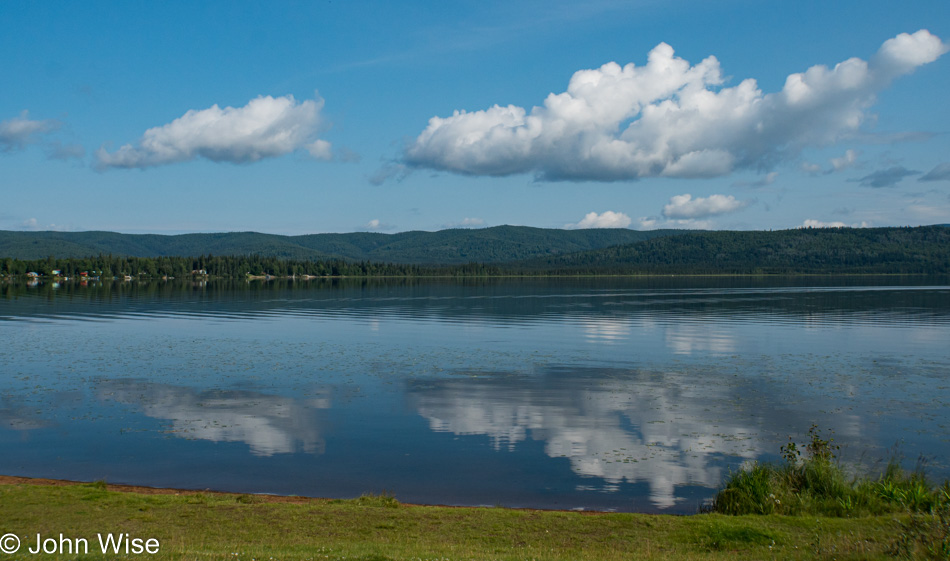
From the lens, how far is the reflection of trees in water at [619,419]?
2016cm

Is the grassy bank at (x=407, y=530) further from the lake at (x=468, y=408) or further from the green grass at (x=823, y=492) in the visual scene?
the lake at (x=468, y=408)

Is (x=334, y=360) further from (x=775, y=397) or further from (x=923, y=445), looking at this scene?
(x=923, y=445)

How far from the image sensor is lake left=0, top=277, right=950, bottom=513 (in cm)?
1942

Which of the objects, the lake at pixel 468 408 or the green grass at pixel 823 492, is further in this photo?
the lake at pixel 468 408

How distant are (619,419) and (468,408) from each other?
5799mm

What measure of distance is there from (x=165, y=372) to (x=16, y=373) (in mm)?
7122

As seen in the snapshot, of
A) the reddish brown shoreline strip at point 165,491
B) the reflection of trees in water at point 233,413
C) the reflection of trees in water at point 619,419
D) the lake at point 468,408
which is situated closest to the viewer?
the reddish brown shoreline strip at point 165,491

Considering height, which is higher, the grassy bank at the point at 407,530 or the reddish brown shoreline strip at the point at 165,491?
the grassy bank at the point at 407,530

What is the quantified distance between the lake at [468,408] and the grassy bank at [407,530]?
259cm

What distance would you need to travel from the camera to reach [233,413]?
26.5 meters

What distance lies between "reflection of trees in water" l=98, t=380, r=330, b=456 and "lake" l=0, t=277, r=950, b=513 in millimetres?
116

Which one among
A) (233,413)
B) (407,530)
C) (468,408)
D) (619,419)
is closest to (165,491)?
(407,530)

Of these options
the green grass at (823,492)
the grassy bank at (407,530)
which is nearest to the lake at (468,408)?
the green grass at (823,492)

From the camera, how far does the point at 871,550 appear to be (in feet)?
38.8
